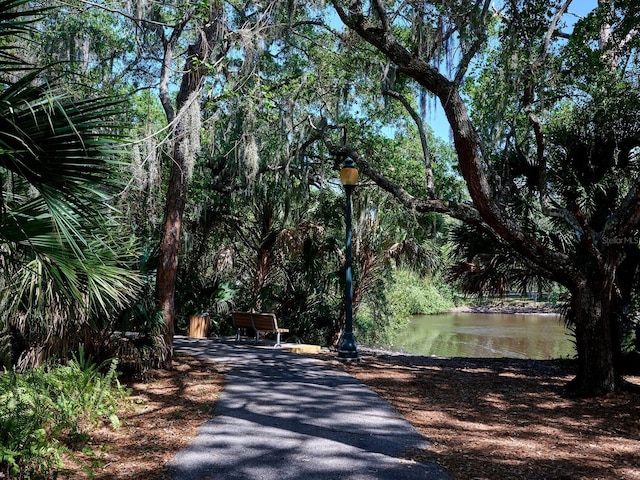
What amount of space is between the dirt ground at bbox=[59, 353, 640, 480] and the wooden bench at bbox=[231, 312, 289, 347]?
2.64 metres

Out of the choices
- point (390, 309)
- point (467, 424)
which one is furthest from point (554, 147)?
point (390, 309)

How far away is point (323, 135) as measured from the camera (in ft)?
34.9

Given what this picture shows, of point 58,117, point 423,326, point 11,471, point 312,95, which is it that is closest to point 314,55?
point 312,95

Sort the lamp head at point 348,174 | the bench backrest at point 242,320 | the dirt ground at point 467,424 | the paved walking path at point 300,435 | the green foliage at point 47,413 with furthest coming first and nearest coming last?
the bench backrest at point 242,320
the lamp head at point 348,174
the dirt ground at point 467,424
the paved walking path at point 300,435
the green foliage at point 47,413

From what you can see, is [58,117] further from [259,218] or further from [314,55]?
[259,218]

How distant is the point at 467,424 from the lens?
5.99m

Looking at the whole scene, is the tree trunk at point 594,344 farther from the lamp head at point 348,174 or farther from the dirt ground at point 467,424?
the lamp head at point 348,174

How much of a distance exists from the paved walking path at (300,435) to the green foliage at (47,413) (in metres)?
0.98

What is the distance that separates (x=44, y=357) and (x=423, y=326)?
3103cm

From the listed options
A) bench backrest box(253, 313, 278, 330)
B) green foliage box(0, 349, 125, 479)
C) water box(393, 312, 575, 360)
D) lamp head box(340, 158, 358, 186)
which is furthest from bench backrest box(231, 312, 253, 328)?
water box(393, 312, 575, 360)

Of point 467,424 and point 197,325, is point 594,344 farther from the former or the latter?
point 197,325

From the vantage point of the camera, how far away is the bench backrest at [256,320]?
1188cm

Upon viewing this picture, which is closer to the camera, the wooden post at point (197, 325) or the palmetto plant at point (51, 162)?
the palmetto plant at point (51, 162)

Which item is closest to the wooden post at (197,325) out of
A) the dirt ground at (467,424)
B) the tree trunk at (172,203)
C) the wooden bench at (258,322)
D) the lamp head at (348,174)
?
the wooden bench at (258,322)
